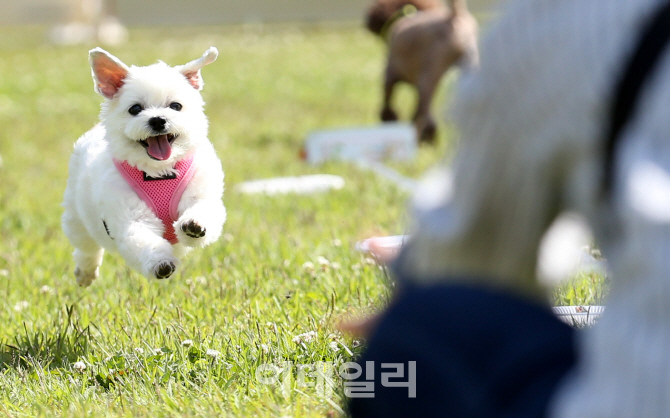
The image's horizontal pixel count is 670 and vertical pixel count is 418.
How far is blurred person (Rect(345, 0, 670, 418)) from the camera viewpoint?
91cm

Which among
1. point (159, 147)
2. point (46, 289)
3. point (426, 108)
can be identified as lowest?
point (426, 108)

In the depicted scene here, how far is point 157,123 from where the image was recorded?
2.85 m

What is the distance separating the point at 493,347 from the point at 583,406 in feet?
0.60

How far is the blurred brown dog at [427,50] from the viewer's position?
7.39 metres

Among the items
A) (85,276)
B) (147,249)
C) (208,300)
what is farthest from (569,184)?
(85,276)

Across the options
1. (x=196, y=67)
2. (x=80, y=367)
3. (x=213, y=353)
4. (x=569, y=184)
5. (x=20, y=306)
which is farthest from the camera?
(x=20, y=306)

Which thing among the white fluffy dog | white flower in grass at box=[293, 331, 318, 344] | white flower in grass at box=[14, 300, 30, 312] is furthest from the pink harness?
white flower in grass at box=[14, 300, 30, 312]

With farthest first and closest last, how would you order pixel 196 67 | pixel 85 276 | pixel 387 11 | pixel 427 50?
1. pixel 387 11
2. pixel 427 50
3. pixel 85 276
4. pixel 196 67

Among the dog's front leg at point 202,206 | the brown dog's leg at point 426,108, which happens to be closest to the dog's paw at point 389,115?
the brown dog's leg at point 426,108

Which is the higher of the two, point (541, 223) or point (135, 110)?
point (541, 223)

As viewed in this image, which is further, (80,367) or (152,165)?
(152,165)

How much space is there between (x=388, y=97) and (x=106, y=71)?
5506 millimetres

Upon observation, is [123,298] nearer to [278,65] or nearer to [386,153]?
[386,153]

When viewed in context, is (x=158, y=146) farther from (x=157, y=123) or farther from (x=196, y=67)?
(x=196, y=67)
